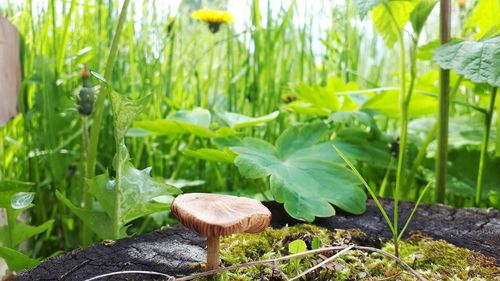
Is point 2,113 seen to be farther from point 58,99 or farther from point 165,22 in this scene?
point 165,22

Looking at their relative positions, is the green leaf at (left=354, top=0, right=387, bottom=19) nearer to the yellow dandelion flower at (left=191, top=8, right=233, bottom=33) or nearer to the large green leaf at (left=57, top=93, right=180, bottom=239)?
the large green leaf at (left=57, top=93, right=180, bottom=239)

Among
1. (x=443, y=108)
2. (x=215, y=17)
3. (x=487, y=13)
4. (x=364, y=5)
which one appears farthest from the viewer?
(x=215, y=17)

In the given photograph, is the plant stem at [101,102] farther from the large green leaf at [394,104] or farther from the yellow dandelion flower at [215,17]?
the yellow dandelion flower at [215,17]

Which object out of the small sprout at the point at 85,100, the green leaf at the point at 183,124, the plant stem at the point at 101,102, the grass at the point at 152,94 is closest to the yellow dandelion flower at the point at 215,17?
the grass at the point at 152,94

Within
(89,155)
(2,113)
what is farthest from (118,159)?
(2,113)

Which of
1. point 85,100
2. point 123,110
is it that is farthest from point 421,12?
point 85,100

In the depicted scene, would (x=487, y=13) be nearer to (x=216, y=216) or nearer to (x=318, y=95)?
(x=318, y=95)

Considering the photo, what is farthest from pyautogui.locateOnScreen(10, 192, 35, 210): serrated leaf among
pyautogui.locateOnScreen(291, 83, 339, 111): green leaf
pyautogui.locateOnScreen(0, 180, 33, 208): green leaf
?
pyautogui.locateOnScreen(291, 83, 339, 111): green leaf
